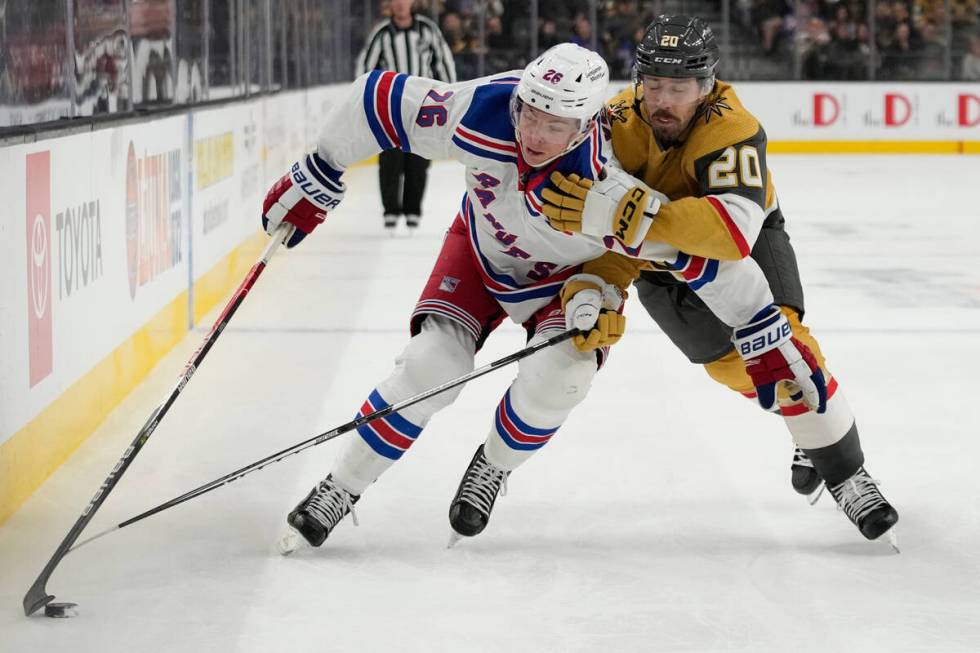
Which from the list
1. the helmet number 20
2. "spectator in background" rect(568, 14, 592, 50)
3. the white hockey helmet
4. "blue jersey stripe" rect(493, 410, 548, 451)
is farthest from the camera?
"spectator in background" rect(568, 14, 592, 50)

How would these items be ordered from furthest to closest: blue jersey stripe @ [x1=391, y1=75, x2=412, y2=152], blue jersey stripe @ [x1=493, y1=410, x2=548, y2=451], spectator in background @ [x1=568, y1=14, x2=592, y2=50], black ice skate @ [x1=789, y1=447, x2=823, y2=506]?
spectator in background @ [x1=568, y1=14, x2=592, y2=50]
black ice skate @ [x1=789, y1=447, x2=823, y2=506]
blue jersey stripe @ [x1=493, y1=410, x2=548, y2=451]
blue jersey stripe @ [x1=391, y1=75, x2=412, y2=152]

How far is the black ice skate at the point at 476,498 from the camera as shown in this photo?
2777 millimetres

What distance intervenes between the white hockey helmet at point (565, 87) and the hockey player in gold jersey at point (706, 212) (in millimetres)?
118

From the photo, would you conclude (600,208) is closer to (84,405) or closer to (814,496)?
(814,496)

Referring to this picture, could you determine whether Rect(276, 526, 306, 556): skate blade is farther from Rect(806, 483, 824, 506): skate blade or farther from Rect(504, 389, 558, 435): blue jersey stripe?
Rect(806, 483, 824, 506): skate blade

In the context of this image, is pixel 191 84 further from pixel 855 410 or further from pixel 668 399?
pixel 855 410

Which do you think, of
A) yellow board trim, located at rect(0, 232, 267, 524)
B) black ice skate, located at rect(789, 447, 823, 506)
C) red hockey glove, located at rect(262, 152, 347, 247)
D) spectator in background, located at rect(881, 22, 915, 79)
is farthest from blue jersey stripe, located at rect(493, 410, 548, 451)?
spectator in background, located at rect(881, 22, 915, 79)

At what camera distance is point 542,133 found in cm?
250


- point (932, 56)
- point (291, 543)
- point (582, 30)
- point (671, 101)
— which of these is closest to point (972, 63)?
point (932, 56)

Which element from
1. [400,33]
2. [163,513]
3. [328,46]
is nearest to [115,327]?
[163,513]

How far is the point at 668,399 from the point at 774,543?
1.34m

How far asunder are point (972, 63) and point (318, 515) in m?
13.2

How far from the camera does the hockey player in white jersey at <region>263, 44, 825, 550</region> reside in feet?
8.39

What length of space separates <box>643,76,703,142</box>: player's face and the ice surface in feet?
2.68
